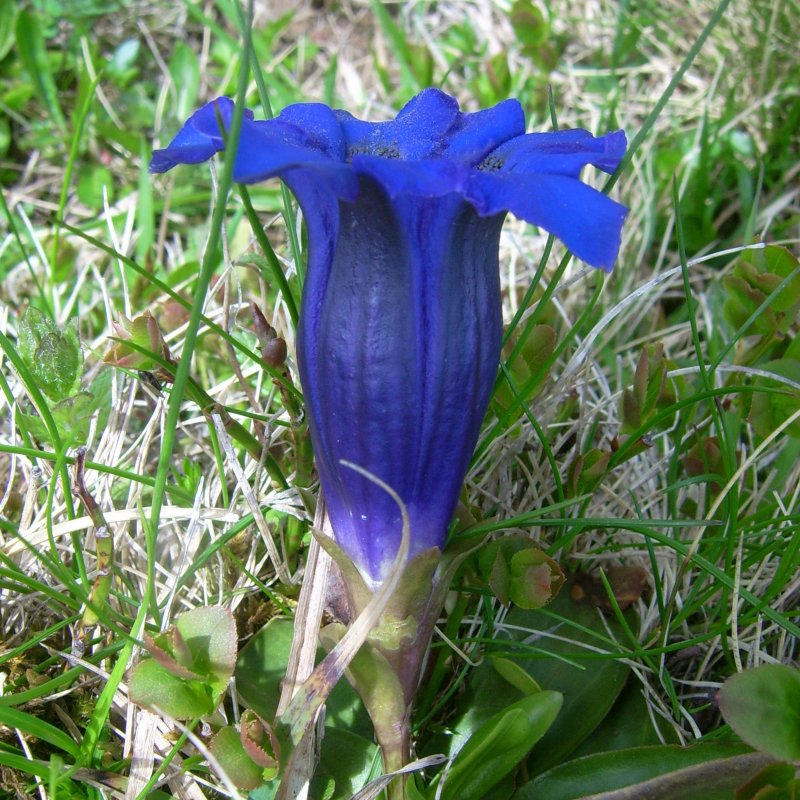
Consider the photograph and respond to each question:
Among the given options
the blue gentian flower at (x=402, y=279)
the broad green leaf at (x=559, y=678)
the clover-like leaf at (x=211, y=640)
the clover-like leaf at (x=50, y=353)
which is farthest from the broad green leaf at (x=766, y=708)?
the clover-like leaf at (x=50, y=353)

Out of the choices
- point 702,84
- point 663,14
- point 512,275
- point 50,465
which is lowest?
point 50,465

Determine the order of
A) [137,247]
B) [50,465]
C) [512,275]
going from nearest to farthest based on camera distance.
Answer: [50,465] < [512,275] < [137,247]

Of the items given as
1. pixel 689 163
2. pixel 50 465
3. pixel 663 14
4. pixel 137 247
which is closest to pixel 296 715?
pixel 50 465

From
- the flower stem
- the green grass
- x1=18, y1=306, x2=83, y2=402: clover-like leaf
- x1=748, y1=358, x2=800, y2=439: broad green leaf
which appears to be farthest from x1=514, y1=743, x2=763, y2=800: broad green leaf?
x1=18, y1=306, x2=83, y2=402: clover-like leaf

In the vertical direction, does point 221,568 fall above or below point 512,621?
above

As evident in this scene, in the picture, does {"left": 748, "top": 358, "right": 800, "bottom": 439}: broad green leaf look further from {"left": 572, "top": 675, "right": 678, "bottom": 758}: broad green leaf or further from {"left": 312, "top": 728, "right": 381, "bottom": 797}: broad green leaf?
{"left": 312, "top": 728, "right": 381, "bottom": 797}: broad green leaf

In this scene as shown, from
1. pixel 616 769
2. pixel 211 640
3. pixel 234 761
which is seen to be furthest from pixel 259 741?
pixel 616 769

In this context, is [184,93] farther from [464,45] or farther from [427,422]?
[427,422]
